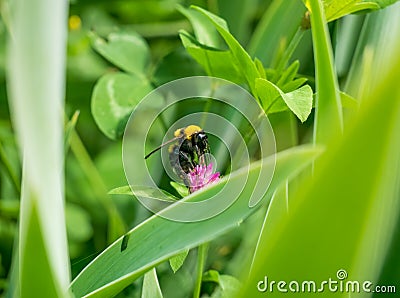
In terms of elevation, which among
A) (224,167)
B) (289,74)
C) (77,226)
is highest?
(289,74)

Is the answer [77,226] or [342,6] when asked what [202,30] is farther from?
[77,226]

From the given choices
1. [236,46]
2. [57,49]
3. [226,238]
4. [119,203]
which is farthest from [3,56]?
[57,49]

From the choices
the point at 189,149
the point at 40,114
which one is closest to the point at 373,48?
the point at 189,149

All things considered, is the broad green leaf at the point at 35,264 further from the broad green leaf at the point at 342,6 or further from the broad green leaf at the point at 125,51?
the broad green leaf at the point at 125,51

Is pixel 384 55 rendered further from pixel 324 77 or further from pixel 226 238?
pixel 226 238

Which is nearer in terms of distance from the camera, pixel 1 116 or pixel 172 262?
pixel 172 262

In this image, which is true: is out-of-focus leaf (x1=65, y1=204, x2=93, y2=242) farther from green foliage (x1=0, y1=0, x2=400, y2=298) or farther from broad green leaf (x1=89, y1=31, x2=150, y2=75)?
broad green leaf (x1=89, y1=31, x2=150, y2=75)

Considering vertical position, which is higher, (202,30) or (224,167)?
(202,30)
